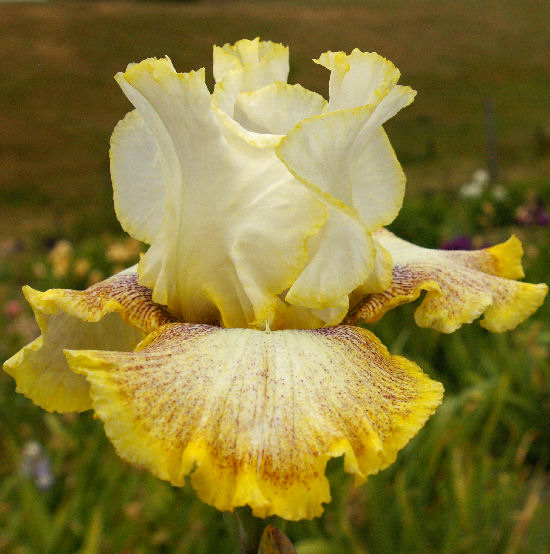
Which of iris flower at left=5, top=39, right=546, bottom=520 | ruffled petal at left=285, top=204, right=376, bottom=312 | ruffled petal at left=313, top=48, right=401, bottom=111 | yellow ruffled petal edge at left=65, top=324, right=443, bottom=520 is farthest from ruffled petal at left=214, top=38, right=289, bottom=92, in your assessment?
yellow ruffled petal edge at left=65, top=324, right=443, bottom=520

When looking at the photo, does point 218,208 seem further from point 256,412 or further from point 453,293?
point 453,293

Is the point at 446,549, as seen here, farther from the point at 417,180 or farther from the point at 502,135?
the point at 502,135

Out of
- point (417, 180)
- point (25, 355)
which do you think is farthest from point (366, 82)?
point (417, 180)

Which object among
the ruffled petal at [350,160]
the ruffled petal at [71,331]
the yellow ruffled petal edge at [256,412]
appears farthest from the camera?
the ruffled petal at [71,331]

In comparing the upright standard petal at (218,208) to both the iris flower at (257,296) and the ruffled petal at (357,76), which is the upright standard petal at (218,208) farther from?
the ruffled petal at (357,76)

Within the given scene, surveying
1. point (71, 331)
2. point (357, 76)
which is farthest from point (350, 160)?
point (71, 331)

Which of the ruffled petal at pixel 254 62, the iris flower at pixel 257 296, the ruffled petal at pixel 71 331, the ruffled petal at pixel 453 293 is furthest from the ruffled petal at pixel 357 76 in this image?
the ruffled petal at pixel 71 331

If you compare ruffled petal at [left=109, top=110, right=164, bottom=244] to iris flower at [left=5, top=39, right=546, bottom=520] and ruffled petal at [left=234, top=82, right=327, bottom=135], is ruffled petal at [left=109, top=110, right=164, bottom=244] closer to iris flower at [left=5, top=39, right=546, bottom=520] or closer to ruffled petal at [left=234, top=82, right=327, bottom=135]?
iris flower at [left=5, top=39, right=546, bottom=520]
